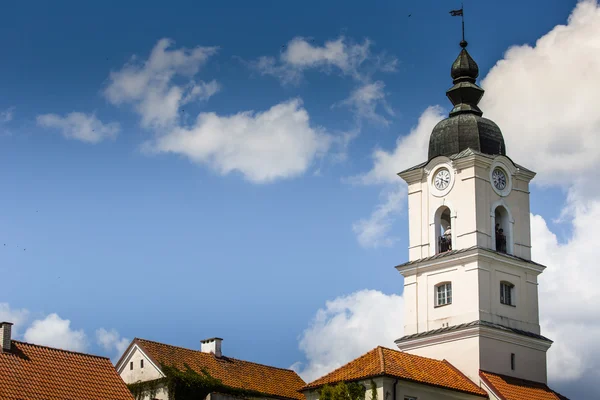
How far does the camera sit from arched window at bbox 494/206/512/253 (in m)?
56.4

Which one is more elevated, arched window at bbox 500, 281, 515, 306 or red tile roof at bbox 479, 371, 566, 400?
arched window at bbox 500, 281, 515, 306

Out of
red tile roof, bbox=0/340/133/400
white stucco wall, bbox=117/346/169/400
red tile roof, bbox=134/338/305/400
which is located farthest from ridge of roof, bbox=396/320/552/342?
red tile roof, bbox=0/340/133/400

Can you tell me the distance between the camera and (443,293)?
55250 mm

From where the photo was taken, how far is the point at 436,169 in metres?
57.1

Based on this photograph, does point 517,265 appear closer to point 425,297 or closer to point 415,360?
point 425,297

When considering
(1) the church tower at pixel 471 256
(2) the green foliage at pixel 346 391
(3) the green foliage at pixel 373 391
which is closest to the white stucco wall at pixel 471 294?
(1) the church tower at pixel 471 256

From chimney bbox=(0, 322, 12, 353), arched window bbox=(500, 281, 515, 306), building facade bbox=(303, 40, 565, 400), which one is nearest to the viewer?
chimney bbox=(0, 322, 12, 353)

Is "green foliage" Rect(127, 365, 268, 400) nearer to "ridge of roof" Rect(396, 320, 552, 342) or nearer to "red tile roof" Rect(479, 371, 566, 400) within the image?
"ridge of roof" Rect(396, 320, 552, 342)

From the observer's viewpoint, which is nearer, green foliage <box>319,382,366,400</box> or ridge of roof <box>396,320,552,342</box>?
green foliage <box>319,382,366,400</box>

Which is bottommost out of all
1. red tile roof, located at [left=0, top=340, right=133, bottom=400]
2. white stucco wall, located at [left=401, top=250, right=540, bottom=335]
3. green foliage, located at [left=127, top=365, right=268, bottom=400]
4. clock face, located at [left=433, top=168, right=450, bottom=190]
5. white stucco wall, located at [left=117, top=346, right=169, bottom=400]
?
red tile roof, located at [left=0, top=340, right=133, bottom=400]

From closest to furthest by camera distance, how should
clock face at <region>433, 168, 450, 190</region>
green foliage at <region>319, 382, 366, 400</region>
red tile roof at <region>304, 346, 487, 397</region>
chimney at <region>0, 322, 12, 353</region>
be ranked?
chimney at <region>0, 322, 12, 353</region>
green foliage at <region>319, 382, 366, 400</region>
red tile roof at <region>304, 346, 487, 397</region>
clock face at <region>433, 168, 450, 190</region>

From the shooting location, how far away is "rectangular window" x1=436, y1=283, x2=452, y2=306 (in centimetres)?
5496

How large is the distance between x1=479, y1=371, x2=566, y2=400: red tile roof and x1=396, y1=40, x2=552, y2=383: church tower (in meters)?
0.36

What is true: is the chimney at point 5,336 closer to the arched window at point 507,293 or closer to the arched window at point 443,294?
the arched window at point 443,294
